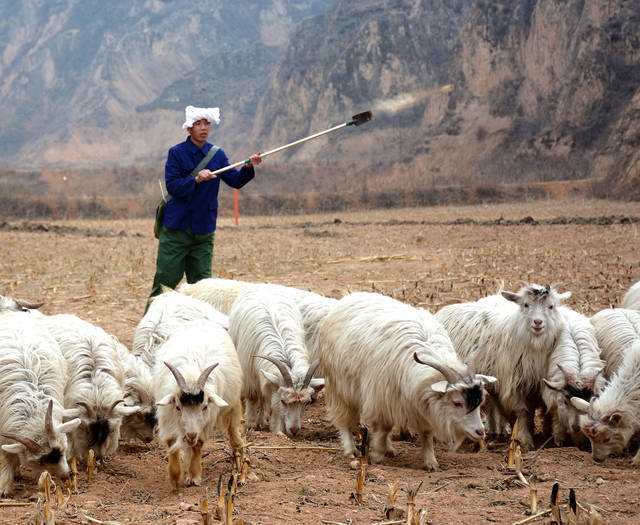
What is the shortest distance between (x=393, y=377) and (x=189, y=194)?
12.7 feet

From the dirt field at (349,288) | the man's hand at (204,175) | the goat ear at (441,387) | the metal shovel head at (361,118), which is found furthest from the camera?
the metal shovel head at (361,118)

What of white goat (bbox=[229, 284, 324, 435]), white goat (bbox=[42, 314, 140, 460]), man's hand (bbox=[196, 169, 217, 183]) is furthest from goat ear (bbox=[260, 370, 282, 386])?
man's hand (bbox=[196, 169, 217, 183])

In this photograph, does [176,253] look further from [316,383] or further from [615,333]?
[615,333]

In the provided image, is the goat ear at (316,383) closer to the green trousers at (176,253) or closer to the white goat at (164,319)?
the white goat at (164,319)

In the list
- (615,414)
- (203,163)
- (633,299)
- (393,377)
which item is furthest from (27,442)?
(633,299)

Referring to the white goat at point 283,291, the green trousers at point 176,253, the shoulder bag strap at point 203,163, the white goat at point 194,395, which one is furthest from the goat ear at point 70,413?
the shoulder bag strap at point 203,163

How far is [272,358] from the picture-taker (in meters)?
7.27

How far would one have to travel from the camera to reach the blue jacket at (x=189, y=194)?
9.08m

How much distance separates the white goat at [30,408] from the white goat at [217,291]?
9.21 feet

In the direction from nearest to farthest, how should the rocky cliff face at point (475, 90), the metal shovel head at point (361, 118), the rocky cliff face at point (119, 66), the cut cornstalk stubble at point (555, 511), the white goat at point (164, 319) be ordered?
the cut cornstalk stubble at point (555, 511), the white goat at point (164, 319), the metal shovel head at point (361, 118), the rocky cliff face at point (475, 90), the rocky cliff face at point (119, 66)

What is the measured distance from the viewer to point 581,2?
169 feet

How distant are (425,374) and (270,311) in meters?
2.21

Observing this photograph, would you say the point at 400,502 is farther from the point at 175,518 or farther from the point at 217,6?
the point at 217,6

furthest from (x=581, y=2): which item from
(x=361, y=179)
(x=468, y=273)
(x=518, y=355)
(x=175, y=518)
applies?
(x=175, y=518)
